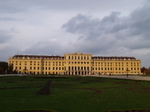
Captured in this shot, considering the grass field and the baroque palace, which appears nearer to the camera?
the grass field

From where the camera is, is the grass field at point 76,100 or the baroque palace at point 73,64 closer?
the grass field at point 76,100

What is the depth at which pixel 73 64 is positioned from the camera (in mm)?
99000

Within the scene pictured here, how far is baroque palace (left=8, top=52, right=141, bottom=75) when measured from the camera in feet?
320

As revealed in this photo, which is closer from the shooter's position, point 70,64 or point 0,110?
point 0,110

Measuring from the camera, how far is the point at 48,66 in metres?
102

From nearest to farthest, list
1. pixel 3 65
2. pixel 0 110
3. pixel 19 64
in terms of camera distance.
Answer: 1. pixel 0 110
2. pixel 3 65
3. pixel 19 64

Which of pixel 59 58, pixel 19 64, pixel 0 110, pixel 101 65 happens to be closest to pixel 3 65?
pixel 19 64

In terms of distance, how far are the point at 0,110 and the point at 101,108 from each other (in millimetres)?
5088

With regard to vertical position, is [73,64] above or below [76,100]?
above

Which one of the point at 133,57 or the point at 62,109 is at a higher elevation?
the point at 133,57

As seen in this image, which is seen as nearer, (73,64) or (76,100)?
(76,100)

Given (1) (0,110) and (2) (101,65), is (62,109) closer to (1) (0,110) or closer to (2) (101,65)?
(1) (0,110)

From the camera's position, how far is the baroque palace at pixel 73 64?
9762 centimetres

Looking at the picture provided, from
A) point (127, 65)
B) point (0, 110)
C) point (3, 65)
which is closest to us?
point (0, 110)
